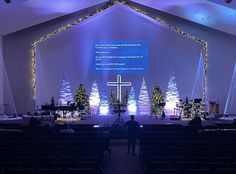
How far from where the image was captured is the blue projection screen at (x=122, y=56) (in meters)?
18.2

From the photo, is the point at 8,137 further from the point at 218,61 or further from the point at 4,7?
the point at 218,61

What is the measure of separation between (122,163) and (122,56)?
9990mm

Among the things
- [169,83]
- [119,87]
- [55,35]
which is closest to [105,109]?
[119,87]

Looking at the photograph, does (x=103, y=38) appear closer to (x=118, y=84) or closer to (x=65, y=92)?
(x=118, y=84)

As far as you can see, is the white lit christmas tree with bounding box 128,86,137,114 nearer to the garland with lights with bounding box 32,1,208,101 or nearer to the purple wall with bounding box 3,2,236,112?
the purple wall with bounding box 3,2,236,112

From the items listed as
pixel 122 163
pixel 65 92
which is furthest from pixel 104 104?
pixel 122 163

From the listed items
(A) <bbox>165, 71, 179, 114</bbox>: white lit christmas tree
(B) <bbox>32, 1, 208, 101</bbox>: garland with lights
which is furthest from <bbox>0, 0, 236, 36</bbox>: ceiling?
(A) <bbox>165, 71, 179, 114</bbox>: white lit christmas tree

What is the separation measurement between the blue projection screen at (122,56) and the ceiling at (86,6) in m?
2.23

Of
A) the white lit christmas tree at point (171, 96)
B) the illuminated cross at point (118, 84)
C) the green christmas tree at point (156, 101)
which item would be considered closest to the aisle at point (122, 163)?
the green christmas tree at point (156, 101)

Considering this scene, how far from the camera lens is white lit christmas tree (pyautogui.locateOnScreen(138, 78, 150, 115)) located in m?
18.3

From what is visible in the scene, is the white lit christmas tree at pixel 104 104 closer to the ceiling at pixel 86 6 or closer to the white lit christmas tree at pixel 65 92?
the white lit christmas tree at pixel 65 92

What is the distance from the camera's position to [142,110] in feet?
60.0

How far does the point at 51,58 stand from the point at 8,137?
10.7 m

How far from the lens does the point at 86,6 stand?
60.7 feet
